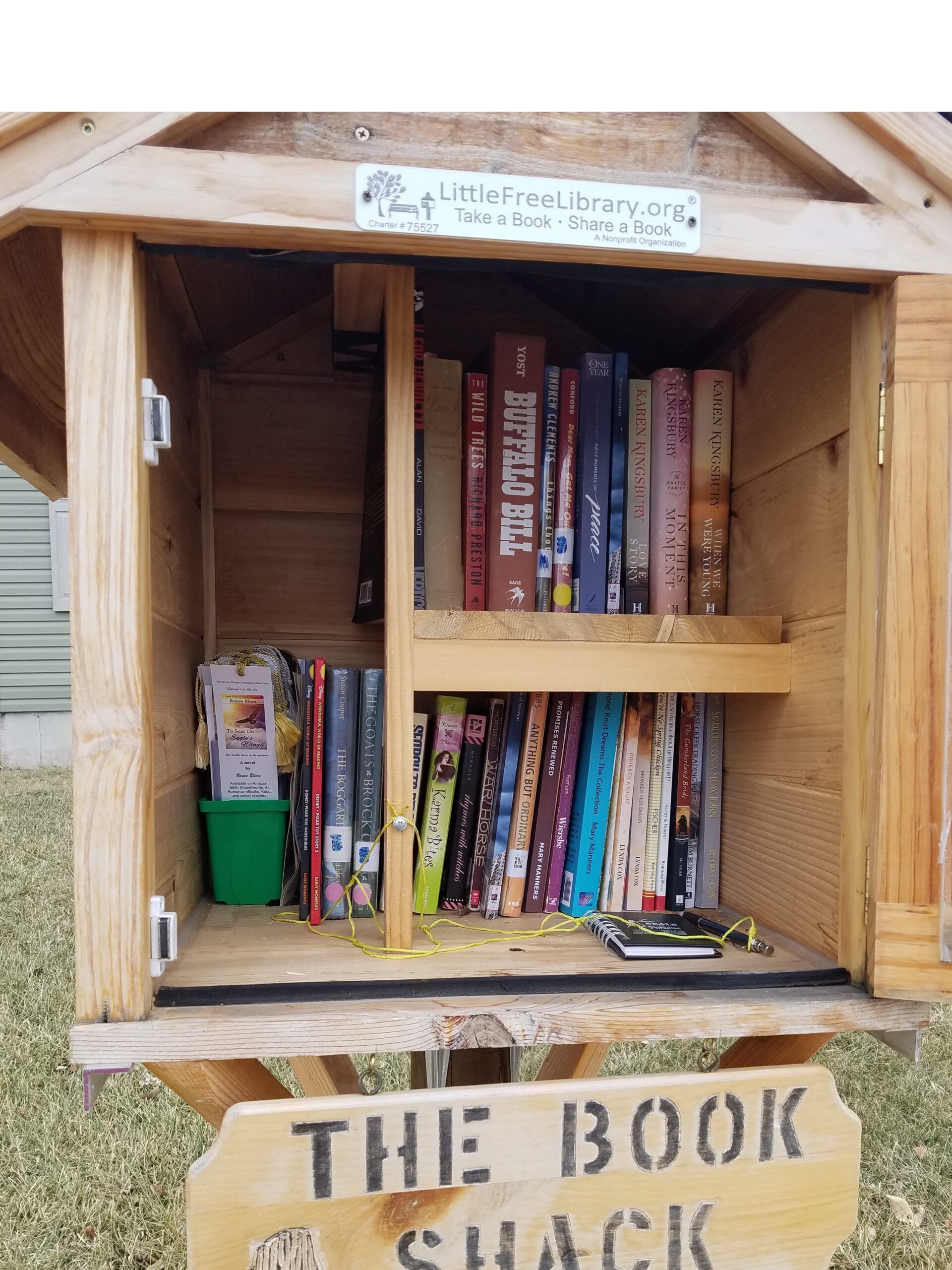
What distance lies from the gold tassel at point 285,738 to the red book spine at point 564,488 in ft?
1.41

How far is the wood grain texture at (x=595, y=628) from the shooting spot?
0.95 m

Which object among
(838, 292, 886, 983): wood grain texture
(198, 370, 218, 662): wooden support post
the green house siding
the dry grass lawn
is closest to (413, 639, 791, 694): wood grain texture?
(838, 292, 886, 983): wood grain texture

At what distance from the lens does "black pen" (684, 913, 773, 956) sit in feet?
3.25

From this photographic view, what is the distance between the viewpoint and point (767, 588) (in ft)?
3.68

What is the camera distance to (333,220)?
757 mm

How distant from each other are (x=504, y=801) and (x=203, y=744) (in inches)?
17.5

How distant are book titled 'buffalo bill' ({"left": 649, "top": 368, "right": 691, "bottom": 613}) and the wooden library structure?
0.09m

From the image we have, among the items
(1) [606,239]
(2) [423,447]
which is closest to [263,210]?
(1) [606,239]

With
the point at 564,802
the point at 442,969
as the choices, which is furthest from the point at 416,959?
the point at 564,802

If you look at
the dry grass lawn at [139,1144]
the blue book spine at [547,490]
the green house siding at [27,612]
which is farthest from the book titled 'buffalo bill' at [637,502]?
the green house siding at [27,612]

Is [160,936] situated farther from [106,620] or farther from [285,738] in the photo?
[285,738]

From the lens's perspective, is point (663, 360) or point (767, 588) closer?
point (767, 588)
